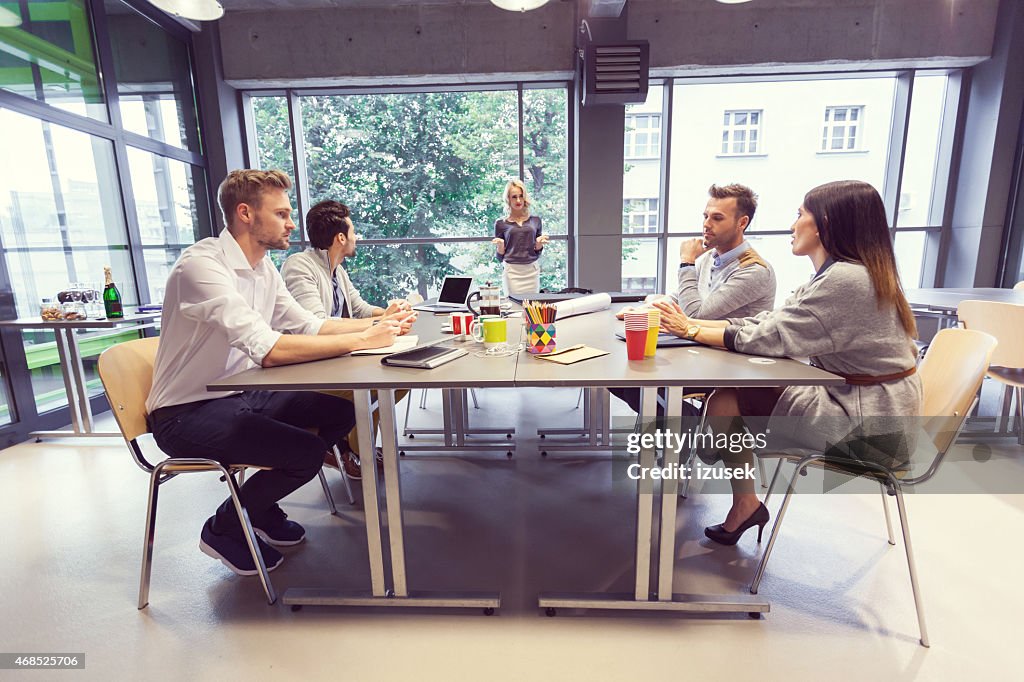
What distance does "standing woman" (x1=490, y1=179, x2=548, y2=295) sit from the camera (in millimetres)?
4293

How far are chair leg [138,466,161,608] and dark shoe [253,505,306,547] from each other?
0.39 metres

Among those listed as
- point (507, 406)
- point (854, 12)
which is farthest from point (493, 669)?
point (854, 12)

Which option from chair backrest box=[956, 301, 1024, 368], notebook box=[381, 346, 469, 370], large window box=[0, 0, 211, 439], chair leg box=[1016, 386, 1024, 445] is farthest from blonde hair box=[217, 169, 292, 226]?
chair leg box=[1016, 386, 1024, 445]

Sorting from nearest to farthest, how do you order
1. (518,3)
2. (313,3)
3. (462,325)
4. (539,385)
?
(539,385)
(462,325)
(518,3)
(313,3)

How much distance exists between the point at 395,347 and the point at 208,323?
593 mm

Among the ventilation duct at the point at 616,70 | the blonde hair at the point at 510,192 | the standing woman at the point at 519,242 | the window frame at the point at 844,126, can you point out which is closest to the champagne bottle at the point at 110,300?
the standing woman at the point at 519,242

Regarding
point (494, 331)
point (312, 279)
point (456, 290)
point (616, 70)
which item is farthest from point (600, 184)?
point (494, 331)

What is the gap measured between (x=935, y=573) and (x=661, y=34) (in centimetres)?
490

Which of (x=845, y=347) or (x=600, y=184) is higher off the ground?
(x=600, y=184)

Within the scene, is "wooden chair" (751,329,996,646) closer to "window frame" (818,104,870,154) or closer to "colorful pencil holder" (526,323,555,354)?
"colorful pencil holder" (526,323,555,354)

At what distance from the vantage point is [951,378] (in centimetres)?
149

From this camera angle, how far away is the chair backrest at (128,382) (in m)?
1.52

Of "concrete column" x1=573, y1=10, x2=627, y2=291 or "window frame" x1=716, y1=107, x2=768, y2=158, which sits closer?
"concrete column" x1=573, y1=10, x2=627, y2=291

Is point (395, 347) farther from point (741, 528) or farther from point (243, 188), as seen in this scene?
point (741, 528)
